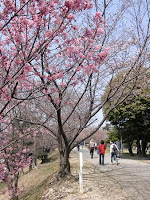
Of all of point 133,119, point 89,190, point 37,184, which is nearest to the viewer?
point 89,190

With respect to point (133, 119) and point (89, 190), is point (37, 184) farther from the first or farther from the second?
point (133, 119)

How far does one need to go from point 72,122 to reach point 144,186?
702 centimetres

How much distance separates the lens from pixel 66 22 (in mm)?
4441

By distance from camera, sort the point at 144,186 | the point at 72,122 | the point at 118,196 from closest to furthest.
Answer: the point at 118,196 → the point at 144,186 → the point at 72,122

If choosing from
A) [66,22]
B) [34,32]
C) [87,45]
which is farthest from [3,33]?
[87,45]

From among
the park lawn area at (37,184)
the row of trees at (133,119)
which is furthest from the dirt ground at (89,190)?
the row of trees at (133,119)

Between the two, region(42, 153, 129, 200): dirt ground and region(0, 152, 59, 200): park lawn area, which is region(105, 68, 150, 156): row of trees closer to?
region(0, 152, 59, 200): park lawn area

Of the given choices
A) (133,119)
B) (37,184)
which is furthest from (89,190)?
(133,119)

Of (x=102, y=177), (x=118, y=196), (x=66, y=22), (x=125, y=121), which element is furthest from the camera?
(x=125, y=121)

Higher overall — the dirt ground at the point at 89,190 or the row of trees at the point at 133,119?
the row of trees at the point at 133,119

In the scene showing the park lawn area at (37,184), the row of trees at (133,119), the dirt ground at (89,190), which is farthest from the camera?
the row of trees at (133,119)

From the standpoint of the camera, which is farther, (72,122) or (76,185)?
(72,122)

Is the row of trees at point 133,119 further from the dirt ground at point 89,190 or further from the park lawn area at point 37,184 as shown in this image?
the dirt ground at point 89,190

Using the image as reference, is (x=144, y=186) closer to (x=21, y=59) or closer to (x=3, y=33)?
(x=21, y=59)
